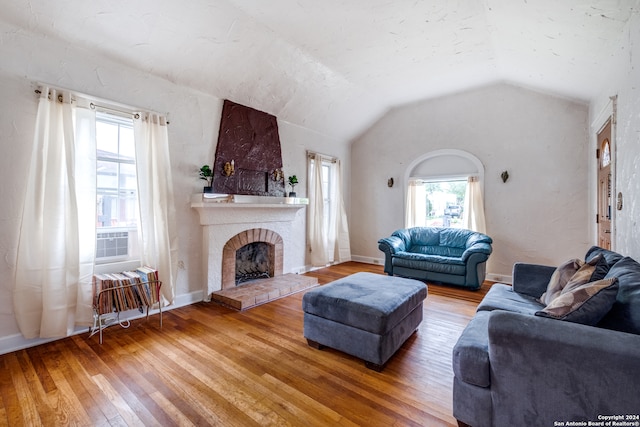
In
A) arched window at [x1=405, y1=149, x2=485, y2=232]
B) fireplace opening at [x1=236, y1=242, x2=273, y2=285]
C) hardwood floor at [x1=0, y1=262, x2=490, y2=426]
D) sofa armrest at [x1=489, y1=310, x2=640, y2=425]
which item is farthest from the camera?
arched window at [x1=405, y1=149, x2=485, y2=232]

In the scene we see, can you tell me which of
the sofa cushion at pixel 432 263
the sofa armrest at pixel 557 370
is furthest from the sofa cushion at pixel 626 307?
the sofa cushion at pixel 432 263

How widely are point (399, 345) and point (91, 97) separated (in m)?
3.67

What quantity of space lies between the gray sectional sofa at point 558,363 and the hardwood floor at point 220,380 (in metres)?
0.37

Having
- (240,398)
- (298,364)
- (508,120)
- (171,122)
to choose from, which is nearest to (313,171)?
(171,122)

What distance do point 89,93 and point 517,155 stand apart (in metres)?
5.79

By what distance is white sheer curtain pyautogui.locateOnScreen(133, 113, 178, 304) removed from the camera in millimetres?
3131

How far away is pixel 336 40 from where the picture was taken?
342cm

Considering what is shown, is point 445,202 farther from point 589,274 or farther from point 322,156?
point 589,274

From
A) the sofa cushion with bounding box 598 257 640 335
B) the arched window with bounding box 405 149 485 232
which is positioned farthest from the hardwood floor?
the arched window with bounding box 405 149 485 232

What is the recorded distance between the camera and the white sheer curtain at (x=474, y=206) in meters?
4.89

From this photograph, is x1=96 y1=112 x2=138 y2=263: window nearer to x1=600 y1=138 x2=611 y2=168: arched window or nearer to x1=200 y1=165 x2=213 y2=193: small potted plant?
x1=200 y1=165 x2=213 y2=193: small potted plant

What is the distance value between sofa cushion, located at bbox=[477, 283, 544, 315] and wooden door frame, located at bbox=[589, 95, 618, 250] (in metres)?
1.15

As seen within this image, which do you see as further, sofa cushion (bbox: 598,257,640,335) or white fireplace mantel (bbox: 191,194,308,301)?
white fireplace mantel (bbox: 191,194,308,301)

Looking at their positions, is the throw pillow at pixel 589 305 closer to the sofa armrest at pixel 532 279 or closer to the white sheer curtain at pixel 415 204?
the sofa armrest at pixel 532 279
